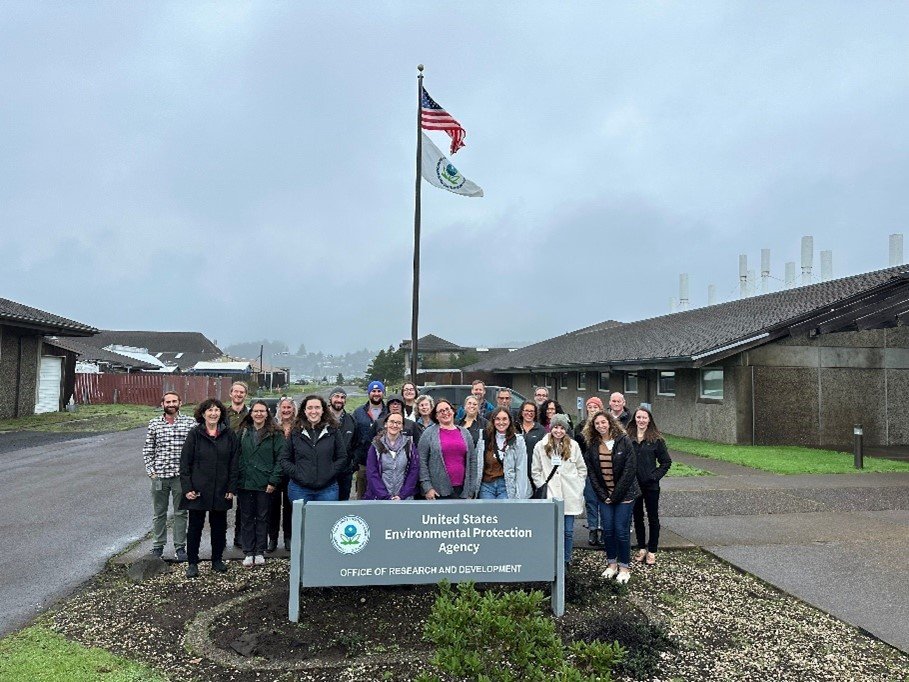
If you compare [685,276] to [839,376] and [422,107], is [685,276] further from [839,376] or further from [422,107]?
[422,107]

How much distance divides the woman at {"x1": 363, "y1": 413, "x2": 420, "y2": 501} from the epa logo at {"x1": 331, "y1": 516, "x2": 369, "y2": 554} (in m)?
0.99

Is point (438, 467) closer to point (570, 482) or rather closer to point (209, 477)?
point (570, 482)

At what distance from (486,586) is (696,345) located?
1318 cm

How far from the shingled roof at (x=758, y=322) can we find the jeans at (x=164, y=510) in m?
12.6

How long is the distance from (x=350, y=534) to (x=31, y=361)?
26.7m

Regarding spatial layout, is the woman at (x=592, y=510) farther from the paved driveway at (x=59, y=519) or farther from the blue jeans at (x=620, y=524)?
the paved driveway at (x=59, y=519)

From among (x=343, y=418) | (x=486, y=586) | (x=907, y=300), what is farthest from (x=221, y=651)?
(x=907, y=300)

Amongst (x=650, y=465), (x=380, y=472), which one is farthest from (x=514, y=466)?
(x=650, y=465)

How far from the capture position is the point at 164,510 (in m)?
6.69

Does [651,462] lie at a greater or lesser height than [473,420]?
lesser

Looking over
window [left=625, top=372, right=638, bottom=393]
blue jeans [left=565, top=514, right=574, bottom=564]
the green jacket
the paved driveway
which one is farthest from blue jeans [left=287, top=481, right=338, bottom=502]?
window [left=625, top=372, right=638, bottom=393]

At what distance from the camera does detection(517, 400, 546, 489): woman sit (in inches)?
262

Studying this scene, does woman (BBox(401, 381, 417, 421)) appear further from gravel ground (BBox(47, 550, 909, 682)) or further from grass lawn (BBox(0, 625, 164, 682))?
grass lawn (BBox(0, 625, 164, 682))

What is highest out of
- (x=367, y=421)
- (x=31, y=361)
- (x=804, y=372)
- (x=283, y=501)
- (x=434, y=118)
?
(x=434, y=118)
